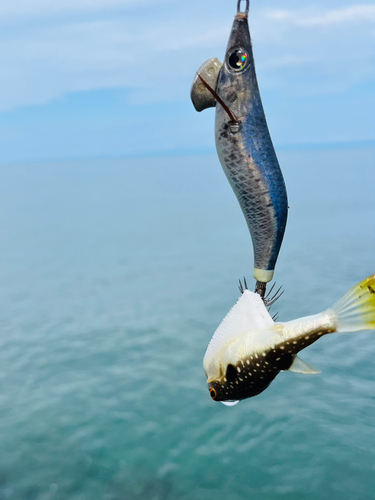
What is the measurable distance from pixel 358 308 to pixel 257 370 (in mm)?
582

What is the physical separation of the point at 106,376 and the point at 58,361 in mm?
1339

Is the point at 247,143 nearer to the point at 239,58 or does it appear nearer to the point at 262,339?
the point at 239,58

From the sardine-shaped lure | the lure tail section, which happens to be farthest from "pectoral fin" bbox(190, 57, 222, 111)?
the lure tail section

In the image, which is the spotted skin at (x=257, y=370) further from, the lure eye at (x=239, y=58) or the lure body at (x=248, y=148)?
the lure eye at (x=239, y=58)

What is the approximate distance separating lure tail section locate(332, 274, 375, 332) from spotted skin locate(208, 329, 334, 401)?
0.29ft

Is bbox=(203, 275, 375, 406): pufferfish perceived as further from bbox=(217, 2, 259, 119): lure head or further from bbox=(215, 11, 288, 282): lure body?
bbox=(217, 2, 259, 119): lure head

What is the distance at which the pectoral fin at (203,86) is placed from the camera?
263 centimetres

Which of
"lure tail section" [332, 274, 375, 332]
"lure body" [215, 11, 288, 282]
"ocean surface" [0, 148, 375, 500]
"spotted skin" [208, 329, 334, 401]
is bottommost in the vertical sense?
"ocean surface" [0, 148, 375, 500]

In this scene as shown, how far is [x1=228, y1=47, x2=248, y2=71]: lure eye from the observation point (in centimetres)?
253

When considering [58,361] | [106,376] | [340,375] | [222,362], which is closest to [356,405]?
[340,375]

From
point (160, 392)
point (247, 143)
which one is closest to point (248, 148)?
point (247, 143)

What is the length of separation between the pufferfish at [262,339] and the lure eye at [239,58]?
1.09 metres

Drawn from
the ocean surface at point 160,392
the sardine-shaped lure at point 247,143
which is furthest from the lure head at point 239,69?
the ocean surface at point 160,392

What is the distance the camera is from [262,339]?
231cm
